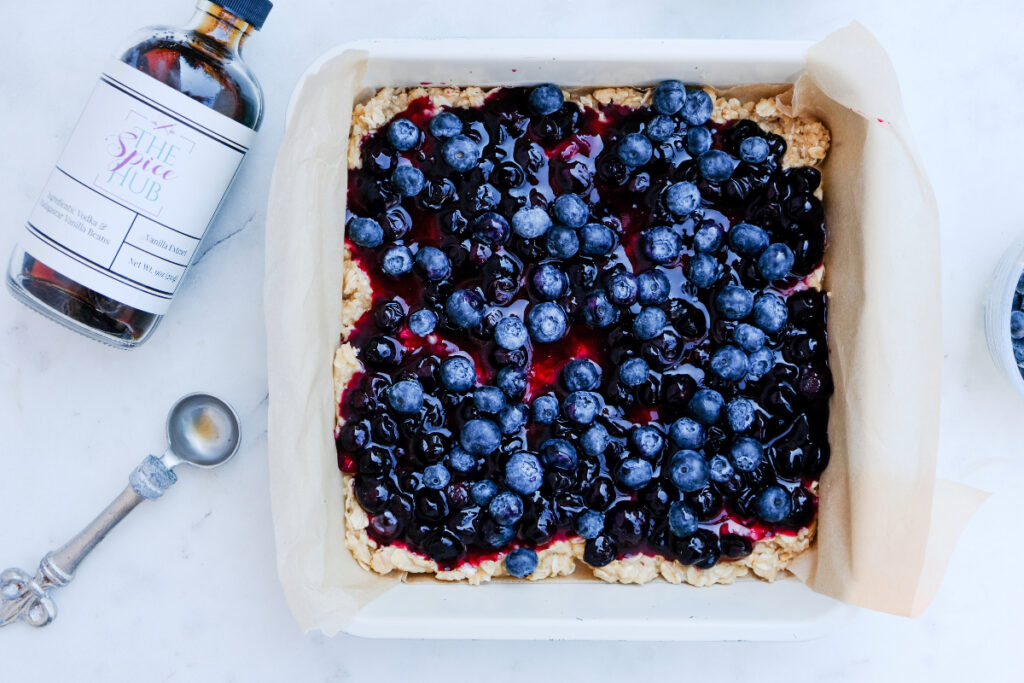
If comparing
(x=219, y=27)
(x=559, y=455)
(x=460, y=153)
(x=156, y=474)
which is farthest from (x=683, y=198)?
(x=156, y=474)

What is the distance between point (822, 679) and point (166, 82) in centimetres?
169

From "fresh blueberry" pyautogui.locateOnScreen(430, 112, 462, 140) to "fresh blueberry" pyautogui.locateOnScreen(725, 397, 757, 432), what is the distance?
27.9 inches

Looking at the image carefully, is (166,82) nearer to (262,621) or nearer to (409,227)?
(409,227)

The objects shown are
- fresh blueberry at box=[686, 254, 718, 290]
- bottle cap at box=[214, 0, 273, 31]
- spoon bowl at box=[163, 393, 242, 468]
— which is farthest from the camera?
spoon bowl at box=[163, 393, 242, 468]

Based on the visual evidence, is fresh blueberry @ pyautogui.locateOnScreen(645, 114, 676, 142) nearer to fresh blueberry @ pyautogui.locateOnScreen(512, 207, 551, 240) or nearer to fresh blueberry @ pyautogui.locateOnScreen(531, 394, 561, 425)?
fresh blueberry @ pyautogui.locateOnScreen(512, 207, 551, 240)

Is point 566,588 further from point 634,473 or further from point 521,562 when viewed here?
point 634,473

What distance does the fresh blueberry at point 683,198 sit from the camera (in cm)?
139

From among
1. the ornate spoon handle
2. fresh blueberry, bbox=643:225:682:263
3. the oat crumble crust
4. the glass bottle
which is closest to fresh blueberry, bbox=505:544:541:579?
the oat crumble crust

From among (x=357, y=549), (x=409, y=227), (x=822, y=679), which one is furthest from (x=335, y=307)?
(x=822, y=679)

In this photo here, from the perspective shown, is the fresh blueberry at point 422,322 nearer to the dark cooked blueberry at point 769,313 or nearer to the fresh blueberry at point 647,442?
the fresh blueberry at point 647,442

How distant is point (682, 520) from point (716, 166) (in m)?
0.64

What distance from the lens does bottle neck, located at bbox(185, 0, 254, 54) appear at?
1.34 metres

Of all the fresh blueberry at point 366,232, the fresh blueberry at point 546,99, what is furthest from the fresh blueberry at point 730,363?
the fresh blueberry at point 366,232

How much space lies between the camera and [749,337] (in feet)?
4.54
